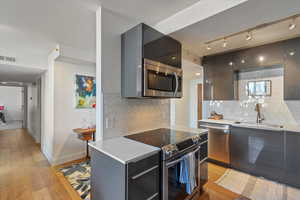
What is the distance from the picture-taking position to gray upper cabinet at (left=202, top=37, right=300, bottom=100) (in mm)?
2385

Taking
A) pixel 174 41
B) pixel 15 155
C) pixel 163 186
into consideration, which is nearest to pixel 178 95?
pixel 174 41

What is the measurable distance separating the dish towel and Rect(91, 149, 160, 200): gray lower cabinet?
0.35 metres

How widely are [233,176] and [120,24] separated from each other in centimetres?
319

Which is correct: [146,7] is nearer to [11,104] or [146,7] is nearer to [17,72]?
[17,72]

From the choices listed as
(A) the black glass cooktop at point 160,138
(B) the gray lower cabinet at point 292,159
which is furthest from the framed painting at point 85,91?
(B) the gray lower cabinet at point 292,159

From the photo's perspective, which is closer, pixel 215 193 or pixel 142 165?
pixel 142 165

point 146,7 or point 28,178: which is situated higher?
point 146,7

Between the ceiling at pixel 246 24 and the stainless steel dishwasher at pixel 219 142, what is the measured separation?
1.69 meters

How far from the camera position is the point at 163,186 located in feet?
4.64

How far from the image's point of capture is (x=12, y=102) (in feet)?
28.8

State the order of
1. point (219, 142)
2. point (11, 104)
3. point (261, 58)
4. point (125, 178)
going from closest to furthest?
1. point (125, 178)
2. point (261, 58)
3. point (219, 142)
4. point (11, 104)

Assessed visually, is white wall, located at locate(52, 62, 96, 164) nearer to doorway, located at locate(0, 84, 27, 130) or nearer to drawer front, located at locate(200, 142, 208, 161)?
drawer front, located at locate(200, 142, 208, 161)

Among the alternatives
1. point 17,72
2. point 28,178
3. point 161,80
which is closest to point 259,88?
point 161,80

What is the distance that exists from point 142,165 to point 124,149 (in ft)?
0.85
